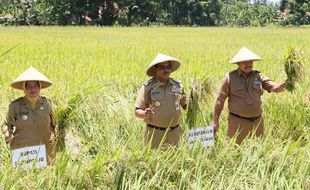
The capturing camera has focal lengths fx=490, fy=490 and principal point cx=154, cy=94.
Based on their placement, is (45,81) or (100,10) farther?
(100,10)

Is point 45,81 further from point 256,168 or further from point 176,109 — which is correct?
point 256,168

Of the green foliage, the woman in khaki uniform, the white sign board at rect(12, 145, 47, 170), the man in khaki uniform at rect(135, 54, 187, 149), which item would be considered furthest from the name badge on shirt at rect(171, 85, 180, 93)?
the green foliage

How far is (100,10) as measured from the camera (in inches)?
1452

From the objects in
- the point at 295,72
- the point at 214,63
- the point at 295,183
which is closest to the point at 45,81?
the point at 295,183

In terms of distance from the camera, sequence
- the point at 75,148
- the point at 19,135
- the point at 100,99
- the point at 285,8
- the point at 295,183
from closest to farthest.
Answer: the point at 295,183
the point at 19,135
the point at 75,148
the point at 100,99
the point at 285,8

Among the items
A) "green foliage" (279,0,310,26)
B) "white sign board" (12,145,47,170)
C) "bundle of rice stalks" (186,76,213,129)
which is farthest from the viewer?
"green foliage" (279,0,310,26)

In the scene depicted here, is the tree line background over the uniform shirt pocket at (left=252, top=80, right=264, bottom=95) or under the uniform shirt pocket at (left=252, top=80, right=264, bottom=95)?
under

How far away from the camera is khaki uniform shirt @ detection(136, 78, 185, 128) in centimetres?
374

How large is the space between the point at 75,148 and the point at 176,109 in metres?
0.95

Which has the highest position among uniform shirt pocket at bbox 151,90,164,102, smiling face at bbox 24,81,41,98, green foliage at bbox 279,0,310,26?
smiling face at bbox 24,81,41,98

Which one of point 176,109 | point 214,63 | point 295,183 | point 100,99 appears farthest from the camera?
point 214,63

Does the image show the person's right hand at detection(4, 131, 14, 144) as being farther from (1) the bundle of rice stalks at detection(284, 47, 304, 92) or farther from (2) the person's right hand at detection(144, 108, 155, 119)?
(1) the bundle of rice stalks at detection(284, 47, 304, 92)

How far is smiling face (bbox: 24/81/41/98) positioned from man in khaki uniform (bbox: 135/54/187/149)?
76cm

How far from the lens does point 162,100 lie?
3.74m
